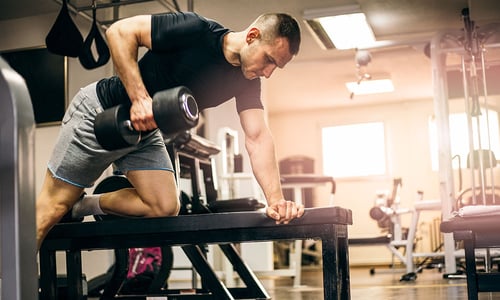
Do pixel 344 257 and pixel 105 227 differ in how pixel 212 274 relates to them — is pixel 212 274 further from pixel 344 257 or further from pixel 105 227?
pixel 344 257

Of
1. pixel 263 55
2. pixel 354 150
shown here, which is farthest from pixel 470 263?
pixel 354 150

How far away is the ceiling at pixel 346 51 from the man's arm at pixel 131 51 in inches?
109

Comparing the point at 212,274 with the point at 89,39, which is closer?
the point at 212,274

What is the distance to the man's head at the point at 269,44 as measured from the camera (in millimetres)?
2004

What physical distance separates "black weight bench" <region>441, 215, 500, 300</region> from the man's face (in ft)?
3.18

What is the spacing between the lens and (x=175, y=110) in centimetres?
171

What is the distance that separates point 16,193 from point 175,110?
839 millimetres

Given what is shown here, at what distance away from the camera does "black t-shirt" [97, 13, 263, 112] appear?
2.12m

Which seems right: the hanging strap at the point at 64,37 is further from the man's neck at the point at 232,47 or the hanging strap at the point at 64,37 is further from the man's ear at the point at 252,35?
the man's ear at the point at 252,35

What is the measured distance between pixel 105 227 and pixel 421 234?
855 cm

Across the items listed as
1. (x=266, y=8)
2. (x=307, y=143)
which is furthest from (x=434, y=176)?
(x=266, y=8)

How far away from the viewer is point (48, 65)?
5031 millimetres

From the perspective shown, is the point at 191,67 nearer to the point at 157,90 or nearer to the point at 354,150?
the point at 157,90

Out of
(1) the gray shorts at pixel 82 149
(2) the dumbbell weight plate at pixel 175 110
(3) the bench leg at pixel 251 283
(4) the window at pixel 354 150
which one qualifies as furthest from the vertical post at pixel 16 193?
(4) the window at pixel 354 150
